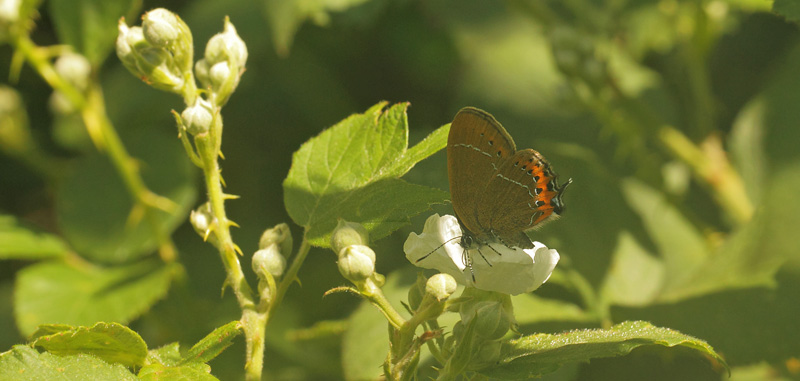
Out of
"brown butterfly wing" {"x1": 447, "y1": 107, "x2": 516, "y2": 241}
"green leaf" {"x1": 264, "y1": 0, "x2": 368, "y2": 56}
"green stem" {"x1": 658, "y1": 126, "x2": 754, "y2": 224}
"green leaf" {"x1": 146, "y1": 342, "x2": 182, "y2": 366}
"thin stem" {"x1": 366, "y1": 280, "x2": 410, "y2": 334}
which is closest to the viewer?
"thin stem" {"x1": 366, "y1": 280, "x2": 410, "y2": 334}

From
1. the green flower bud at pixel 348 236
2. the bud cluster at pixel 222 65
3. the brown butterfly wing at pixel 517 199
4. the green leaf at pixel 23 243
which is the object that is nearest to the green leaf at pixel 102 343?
the green flower bud at pixel 348 236

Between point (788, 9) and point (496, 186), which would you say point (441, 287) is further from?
point (788, 9)

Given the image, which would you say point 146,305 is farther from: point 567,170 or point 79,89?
point 567,170

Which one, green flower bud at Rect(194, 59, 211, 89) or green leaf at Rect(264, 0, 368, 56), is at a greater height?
green flower bud at Rect(194, 59, 211, 89)

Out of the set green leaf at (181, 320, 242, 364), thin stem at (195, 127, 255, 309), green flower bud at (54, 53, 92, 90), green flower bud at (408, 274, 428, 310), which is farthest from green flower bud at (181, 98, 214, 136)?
green flower bud at (54, 53, 92, 90)

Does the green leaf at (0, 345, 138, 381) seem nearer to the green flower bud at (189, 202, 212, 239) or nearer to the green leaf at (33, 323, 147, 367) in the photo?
the green leaf at (33, 323, 147, 367)

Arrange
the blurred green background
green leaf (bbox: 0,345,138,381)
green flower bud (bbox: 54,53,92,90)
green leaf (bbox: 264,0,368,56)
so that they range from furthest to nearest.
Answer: green flower bud (bbox: 54,53,92,90)
green leaf (bbox: 264,0,368,56)
the blurred green background
green leaf (bbox: 0,345,138,381)

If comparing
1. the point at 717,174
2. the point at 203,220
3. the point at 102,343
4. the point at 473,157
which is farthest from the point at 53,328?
the point at 717,174
